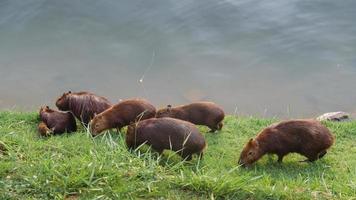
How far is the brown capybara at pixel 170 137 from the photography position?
20.6ft

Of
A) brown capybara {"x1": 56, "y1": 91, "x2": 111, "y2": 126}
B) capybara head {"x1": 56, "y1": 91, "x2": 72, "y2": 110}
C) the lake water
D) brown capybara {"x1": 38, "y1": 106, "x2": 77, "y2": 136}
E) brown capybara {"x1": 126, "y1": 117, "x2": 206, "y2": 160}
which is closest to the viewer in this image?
brown capybara {"x1": 126, "y1": 117, "x2": 206, "y2": 160}

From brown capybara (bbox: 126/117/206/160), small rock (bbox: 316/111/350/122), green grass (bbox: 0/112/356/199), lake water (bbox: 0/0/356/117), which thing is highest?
green grass (bbox: 0/112/356/199)

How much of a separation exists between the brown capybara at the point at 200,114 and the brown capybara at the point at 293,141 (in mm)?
834

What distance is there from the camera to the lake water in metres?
9.81

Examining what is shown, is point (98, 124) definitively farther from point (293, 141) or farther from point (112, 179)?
point (112, 179)

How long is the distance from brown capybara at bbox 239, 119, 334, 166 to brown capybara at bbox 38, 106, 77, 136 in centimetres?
230

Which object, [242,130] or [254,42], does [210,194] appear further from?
[254,42]

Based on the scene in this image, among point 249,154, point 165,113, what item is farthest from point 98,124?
point 249,154

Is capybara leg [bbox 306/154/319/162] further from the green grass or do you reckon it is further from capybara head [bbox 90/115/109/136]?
capybara head [bbox 90/115/109/136]

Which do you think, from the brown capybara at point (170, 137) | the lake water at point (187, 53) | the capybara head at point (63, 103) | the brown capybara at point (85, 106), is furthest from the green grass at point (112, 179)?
the lake water at point (187, 53)

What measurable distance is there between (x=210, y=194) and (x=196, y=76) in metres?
5.80

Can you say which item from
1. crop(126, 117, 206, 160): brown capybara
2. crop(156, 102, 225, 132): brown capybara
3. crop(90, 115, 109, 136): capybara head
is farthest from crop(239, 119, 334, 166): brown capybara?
crop(90, 115, 109, 136): capybara head

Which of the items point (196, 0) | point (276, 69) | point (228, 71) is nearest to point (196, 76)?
point (228, 71)

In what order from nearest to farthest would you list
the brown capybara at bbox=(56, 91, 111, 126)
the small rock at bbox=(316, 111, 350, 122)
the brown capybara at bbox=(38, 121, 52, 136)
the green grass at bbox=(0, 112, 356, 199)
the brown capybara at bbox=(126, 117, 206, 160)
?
the green grass at bbox=(0, 112, 356, 199), the brown capybara at bbox=(126, 117, 206, 160), the brown capybara at bbox=(38, 121, 52, 136), the brown capybara at bbox=(56, 91, 111, 126), the small rock at bbox=(316, 111, 350, 122)
